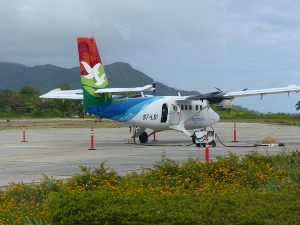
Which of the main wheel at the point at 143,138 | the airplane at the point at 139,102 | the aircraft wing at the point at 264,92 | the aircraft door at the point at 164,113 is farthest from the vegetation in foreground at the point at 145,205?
the main wheel at the point at 143,138

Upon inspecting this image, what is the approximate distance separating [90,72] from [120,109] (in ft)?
9.02

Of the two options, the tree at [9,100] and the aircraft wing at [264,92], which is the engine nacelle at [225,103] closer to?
the aircraft wing at [264,92]

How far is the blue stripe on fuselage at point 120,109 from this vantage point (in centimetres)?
2802

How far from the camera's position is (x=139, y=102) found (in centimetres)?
2898

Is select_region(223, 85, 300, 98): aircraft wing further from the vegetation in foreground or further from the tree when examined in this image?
the tree

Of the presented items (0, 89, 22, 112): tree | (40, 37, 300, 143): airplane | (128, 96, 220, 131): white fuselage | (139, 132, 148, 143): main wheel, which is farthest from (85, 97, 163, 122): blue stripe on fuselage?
(0, 89, 22, 112): tree

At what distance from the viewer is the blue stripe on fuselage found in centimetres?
2802

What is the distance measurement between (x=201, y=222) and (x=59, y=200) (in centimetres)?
219

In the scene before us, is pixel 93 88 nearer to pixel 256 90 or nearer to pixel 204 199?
pixel 256 90

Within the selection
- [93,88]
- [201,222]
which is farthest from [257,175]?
[93,88]

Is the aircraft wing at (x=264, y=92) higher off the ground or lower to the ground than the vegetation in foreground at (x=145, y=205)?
higher

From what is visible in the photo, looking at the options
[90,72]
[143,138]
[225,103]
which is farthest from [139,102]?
[225,103]

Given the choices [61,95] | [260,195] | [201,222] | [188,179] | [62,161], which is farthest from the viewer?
[61,95]

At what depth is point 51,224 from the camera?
7.13m
